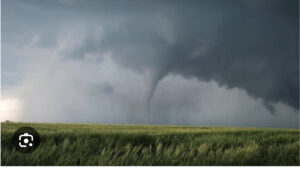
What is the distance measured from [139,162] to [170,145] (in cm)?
95

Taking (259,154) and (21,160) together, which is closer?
(21,160)

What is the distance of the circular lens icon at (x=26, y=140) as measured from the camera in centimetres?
512

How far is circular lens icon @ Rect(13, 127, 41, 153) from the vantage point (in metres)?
5.12

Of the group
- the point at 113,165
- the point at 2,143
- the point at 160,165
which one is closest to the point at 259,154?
the point at 160,165

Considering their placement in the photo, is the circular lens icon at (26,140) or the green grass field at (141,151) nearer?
the green grass field at (141,151)

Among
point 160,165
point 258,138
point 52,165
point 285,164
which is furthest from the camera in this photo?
point 258,138

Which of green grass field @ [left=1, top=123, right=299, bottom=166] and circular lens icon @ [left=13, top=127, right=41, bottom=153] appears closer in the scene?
green grass field @ [left=1, top=123, right=299, bottom=166]

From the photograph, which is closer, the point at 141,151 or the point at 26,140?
the point at 26,140

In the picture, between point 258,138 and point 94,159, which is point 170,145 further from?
point 258,138

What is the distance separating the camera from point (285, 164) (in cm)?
577

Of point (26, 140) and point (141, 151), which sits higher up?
point (26, 140)

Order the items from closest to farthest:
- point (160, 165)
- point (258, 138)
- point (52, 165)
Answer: point (52, 165), point (160, 165), point (258, 138)

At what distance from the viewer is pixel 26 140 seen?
5.35 meters

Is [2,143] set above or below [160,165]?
above
